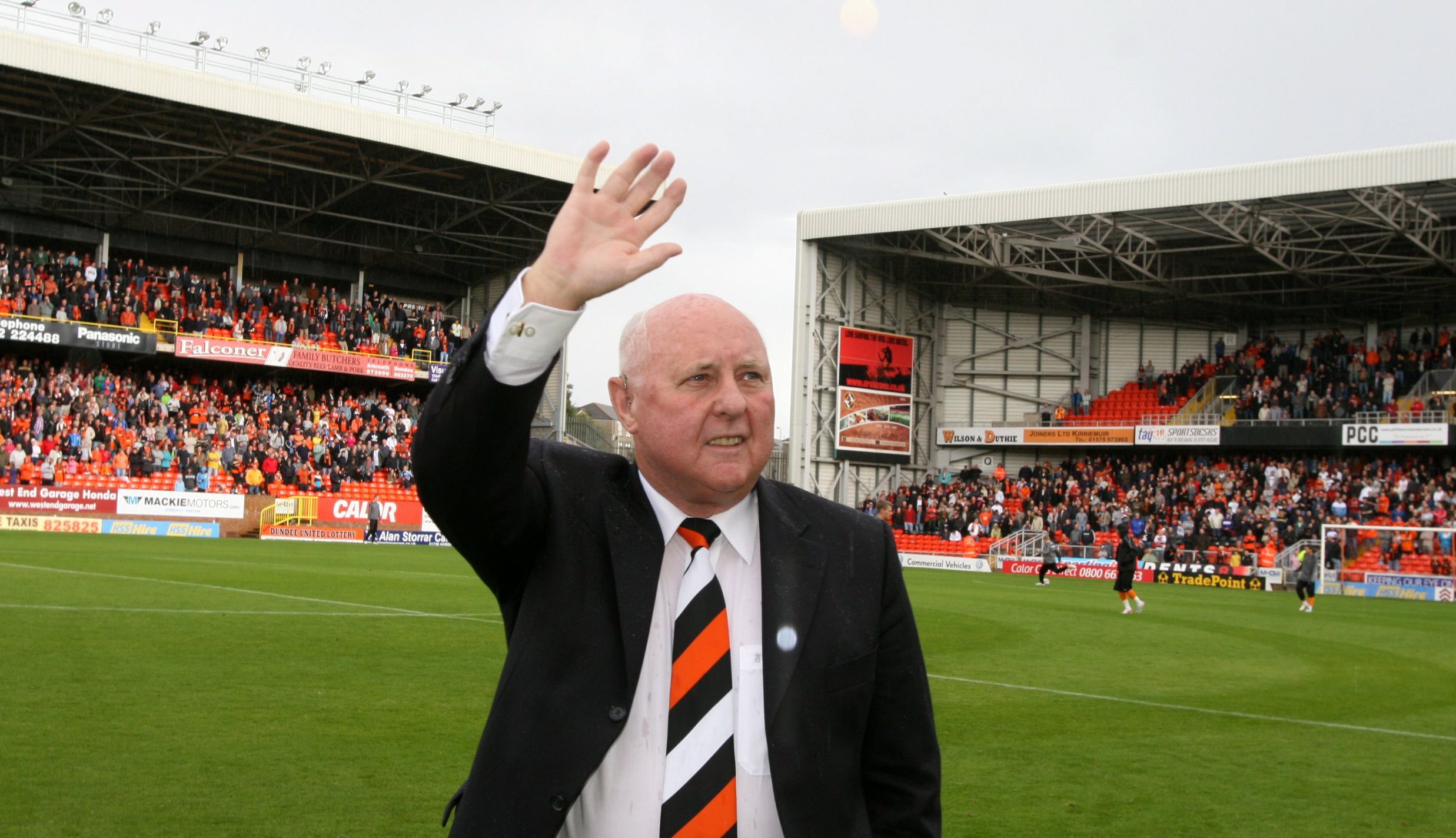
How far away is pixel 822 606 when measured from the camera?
2.61 metres

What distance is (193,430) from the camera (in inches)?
1687

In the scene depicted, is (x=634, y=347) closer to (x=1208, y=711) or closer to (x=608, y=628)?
(x=608, y=628)

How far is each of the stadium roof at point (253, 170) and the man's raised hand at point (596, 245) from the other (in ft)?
125

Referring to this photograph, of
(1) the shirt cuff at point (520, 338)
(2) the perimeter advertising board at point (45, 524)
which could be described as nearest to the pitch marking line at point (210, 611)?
(1) the shirt cuff at point (520, 338)

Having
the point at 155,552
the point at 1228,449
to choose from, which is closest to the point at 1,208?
the point at 155,552

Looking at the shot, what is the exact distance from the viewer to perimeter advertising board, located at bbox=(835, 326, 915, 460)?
49.4m

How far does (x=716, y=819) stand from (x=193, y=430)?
43873 millimetres

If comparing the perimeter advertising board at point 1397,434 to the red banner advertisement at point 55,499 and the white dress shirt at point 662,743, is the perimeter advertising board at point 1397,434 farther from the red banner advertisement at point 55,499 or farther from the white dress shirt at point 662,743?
the white dress shirt at point 662,743

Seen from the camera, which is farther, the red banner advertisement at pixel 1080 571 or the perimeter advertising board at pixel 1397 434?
the perimeter advertising board at pixel 1397 434

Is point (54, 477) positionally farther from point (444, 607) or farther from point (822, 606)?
point (822, 606)

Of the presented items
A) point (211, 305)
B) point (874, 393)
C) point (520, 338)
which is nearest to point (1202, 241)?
point (874, 393)

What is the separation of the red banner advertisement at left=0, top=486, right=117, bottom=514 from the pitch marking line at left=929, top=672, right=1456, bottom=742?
29644mm

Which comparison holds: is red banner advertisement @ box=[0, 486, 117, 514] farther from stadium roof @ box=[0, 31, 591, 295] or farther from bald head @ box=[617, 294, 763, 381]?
bald head @ box=[617, 294, 763, 381]

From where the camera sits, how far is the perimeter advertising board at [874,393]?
49.4 metres
